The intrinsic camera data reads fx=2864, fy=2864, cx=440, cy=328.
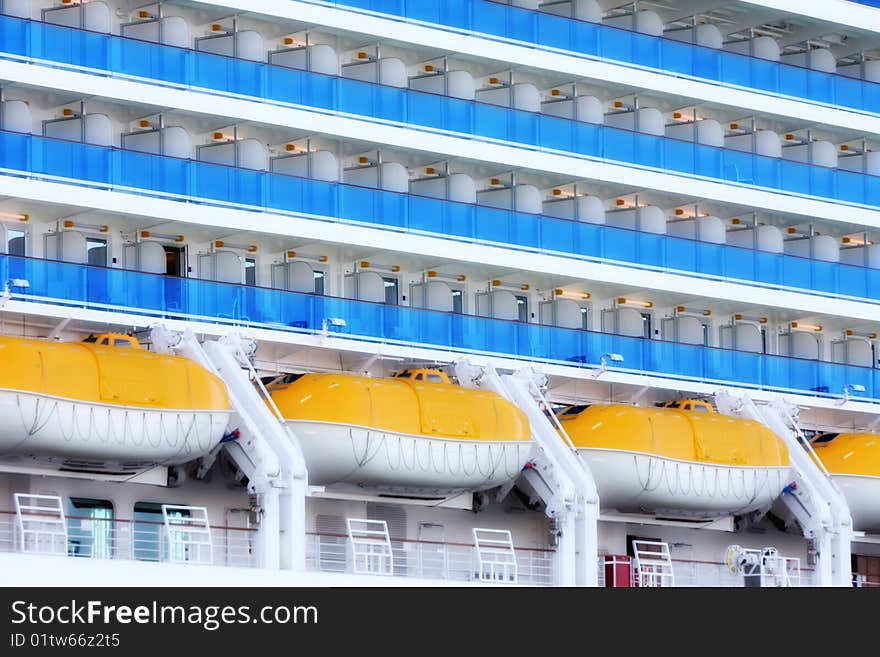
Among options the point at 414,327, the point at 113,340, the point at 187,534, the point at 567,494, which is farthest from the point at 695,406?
the point at 113,340

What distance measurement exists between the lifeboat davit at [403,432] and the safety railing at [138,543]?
5.89 ft

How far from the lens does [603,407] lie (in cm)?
5216

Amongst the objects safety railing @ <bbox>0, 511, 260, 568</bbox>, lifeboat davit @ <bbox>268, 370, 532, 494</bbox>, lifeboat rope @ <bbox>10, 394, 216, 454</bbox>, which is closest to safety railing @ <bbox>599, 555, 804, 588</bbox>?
lifeboat davit @ <bbox>268, 370, 532, 494</bbox>

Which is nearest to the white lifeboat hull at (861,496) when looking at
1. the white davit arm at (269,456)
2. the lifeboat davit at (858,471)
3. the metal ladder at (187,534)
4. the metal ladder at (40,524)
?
the lifeboat davit at (858,471)

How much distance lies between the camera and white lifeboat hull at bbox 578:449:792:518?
170ft

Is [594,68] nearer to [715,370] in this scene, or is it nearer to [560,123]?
[560,123]

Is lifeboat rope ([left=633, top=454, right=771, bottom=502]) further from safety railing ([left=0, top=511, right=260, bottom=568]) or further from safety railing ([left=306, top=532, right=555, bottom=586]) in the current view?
safety railing ([left=0, top=511, right=260, bottom=568])

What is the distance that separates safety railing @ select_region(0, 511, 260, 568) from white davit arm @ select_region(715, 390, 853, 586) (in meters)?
12.0

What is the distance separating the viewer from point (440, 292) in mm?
52562

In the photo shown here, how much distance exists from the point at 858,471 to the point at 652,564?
18.2 ft
